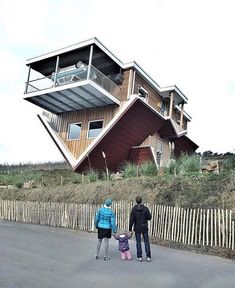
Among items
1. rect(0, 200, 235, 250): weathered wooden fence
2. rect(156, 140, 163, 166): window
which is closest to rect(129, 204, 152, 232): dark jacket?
rect(0, 200, 235, 250): weathered wooden fence

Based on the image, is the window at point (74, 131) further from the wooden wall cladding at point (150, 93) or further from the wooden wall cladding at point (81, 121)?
the wooden wall cladding at point (150, 93)

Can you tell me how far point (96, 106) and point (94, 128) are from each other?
156 centimetres

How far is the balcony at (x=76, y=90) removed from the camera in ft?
67.9

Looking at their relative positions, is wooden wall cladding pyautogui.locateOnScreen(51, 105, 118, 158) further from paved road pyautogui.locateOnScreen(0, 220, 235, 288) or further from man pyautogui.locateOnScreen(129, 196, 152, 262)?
man pyautogui.locateOnScreen(129, 196, 152, 262)

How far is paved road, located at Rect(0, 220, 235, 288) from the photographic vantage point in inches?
256

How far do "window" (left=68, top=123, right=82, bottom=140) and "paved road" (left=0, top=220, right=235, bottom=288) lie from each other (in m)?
13.6

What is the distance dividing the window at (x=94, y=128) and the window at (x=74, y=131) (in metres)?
0.96

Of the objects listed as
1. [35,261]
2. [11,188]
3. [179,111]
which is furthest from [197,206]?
[179,111]

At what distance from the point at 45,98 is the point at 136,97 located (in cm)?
637

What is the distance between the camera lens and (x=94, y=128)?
23625 mm

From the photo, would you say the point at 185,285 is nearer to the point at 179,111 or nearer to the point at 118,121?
the point at 118,121

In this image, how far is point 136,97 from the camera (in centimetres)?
2216

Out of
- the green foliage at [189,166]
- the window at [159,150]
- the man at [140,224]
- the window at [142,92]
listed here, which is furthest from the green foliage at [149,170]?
the window at [159,150]

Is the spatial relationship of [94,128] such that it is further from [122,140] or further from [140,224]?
[140,224]
